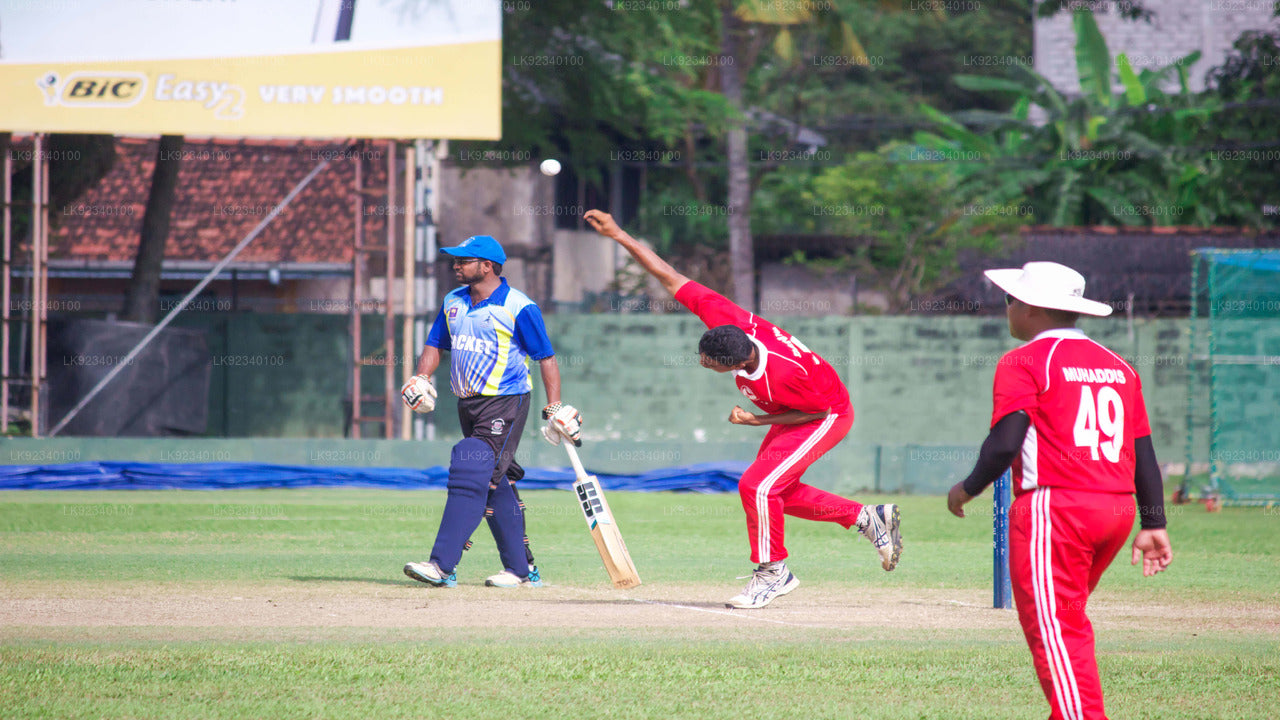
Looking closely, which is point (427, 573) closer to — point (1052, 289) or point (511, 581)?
point (511, 581)

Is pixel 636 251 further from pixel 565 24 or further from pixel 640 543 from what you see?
pixel 565 24

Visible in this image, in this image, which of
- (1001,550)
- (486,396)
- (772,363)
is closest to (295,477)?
(486,396)

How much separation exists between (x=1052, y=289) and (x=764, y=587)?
3.68m

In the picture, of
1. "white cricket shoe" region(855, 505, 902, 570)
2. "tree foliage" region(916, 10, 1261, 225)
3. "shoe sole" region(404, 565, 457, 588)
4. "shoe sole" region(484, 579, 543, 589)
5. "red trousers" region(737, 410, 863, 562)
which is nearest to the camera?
"red trousers" region(737, 410, 863, 562)

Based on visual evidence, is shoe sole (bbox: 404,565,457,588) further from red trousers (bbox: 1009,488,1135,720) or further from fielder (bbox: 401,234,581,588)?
red trousers (bbox: 1009,488,1135,720)

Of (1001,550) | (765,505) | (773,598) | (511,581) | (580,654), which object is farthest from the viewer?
(511,581)

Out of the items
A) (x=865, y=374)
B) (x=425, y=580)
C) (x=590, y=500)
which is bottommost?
(x=425, y=580)

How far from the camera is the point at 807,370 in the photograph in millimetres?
8133

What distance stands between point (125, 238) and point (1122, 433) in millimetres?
24723

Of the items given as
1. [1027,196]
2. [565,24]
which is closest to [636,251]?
[565,24]

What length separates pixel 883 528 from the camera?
827 cm

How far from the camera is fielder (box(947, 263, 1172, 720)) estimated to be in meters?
4.75

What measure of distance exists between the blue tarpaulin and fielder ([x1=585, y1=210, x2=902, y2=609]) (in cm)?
882

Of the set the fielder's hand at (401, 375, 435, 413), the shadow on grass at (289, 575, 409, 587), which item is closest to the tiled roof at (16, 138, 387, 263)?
the shadow on grass at (289, 575, 409, 587)
